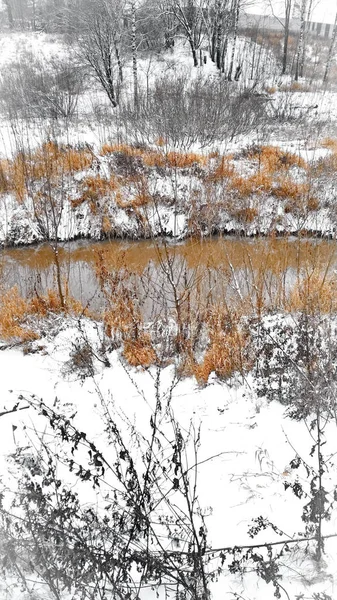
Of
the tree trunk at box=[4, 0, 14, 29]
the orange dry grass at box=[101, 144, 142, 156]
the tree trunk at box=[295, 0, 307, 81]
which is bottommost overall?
the orange dry grass at box=[101, 144, 142, 156]

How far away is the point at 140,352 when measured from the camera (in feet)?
17.1

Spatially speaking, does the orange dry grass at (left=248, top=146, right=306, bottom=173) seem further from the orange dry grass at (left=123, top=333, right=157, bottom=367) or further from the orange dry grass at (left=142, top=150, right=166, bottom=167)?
the orange dry grass at (left=123, top=333, right=157, bottom=367)

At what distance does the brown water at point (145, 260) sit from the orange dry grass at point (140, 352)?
1.58 m

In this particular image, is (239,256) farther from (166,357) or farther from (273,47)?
(273,47)

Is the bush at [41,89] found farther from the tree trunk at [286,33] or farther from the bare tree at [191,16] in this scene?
the tree trunk at [286,33]

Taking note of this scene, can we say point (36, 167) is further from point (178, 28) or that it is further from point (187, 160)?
point (178, 28)

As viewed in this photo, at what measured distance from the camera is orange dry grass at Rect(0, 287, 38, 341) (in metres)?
5.85

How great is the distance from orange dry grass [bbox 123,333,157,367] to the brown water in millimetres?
1577

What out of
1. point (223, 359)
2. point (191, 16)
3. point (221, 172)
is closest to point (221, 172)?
point (221, 172)

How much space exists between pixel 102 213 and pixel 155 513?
7.72m

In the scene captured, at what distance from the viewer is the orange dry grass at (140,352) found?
5188 mm

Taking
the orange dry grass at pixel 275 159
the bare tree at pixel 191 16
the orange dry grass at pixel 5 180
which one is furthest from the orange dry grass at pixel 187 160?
the bare tree at pixel 191 16

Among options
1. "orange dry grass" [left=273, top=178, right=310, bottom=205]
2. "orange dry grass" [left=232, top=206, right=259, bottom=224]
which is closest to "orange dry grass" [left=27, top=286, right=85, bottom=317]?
"orange dry grass" [left=232, top=206, right=259, bottom=224]

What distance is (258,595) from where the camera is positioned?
264 cm
